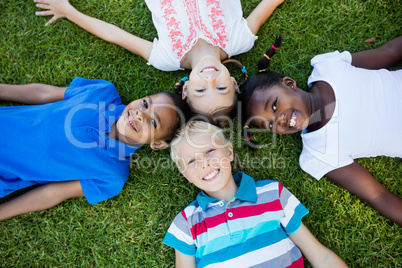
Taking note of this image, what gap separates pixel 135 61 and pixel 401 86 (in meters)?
2.08

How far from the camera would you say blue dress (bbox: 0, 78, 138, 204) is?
2205 millimetres

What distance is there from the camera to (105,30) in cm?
245

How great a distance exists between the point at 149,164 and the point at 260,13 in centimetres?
153

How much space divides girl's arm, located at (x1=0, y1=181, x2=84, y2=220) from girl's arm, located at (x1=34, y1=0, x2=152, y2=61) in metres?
1.15

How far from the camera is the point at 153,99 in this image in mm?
2211

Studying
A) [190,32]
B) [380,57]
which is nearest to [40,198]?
[190,32]

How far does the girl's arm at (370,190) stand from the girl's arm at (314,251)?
0.50 meters

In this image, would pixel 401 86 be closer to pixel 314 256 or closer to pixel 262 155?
pixel 262 155

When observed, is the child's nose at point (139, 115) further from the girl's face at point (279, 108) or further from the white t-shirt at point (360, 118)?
the white t-shirt at point (360, 118)

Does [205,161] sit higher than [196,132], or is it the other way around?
[196,132]

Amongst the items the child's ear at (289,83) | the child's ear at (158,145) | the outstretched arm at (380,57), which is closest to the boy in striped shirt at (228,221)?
the child's ear at (158,145)

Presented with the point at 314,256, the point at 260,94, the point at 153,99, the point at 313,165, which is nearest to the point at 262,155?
the point at 313,165

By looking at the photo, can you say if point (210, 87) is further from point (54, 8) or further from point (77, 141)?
point (54, 8)

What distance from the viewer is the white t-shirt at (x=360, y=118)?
2.20 meters
